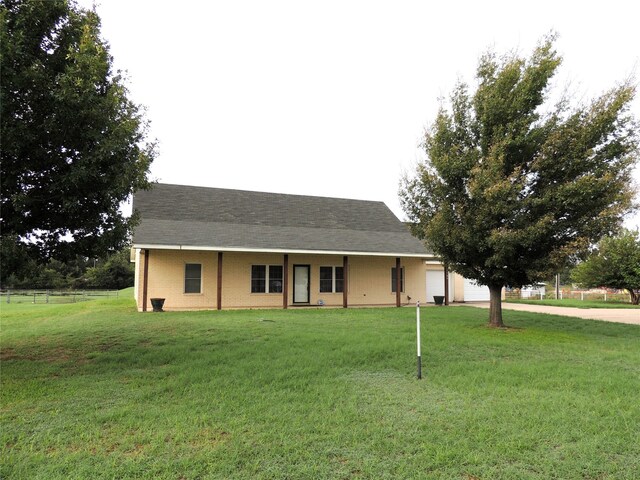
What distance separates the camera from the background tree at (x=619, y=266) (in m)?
23.8

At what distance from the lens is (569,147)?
396 inches

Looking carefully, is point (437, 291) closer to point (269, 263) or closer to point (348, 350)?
point (269, 263)

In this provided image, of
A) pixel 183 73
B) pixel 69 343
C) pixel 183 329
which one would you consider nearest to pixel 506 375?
pixel 183 329

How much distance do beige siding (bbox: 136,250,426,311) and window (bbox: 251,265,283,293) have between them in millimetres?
182

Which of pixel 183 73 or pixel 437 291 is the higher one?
pixel 183 73

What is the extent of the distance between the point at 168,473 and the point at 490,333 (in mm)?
9202

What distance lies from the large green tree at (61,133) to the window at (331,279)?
1286 centimetres

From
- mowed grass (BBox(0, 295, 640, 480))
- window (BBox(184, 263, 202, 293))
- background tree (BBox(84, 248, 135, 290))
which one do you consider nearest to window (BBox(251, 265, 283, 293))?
window (BBox(184, 263, 202, 293))

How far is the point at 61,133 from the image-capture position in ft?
20.4

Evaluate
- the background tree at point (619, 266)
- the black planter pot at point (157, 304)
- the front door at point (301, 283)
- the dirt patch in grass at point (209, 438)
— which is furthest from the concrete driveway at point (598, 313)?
the dirt patch in grass at point (209, 438)

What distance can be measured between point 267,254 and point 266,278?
42.6 inches

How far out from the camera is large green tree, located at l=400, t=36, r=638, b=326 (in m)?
9.89

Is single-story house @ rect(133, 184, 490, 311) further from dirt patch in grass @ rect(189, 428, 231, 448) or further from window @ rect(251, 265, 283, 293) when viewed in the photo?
dirt patch in grass @ rect(189, 428, 231, 448)

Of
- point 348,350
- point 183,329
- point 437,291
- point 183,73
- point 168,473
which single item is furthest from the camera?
point 437,291
